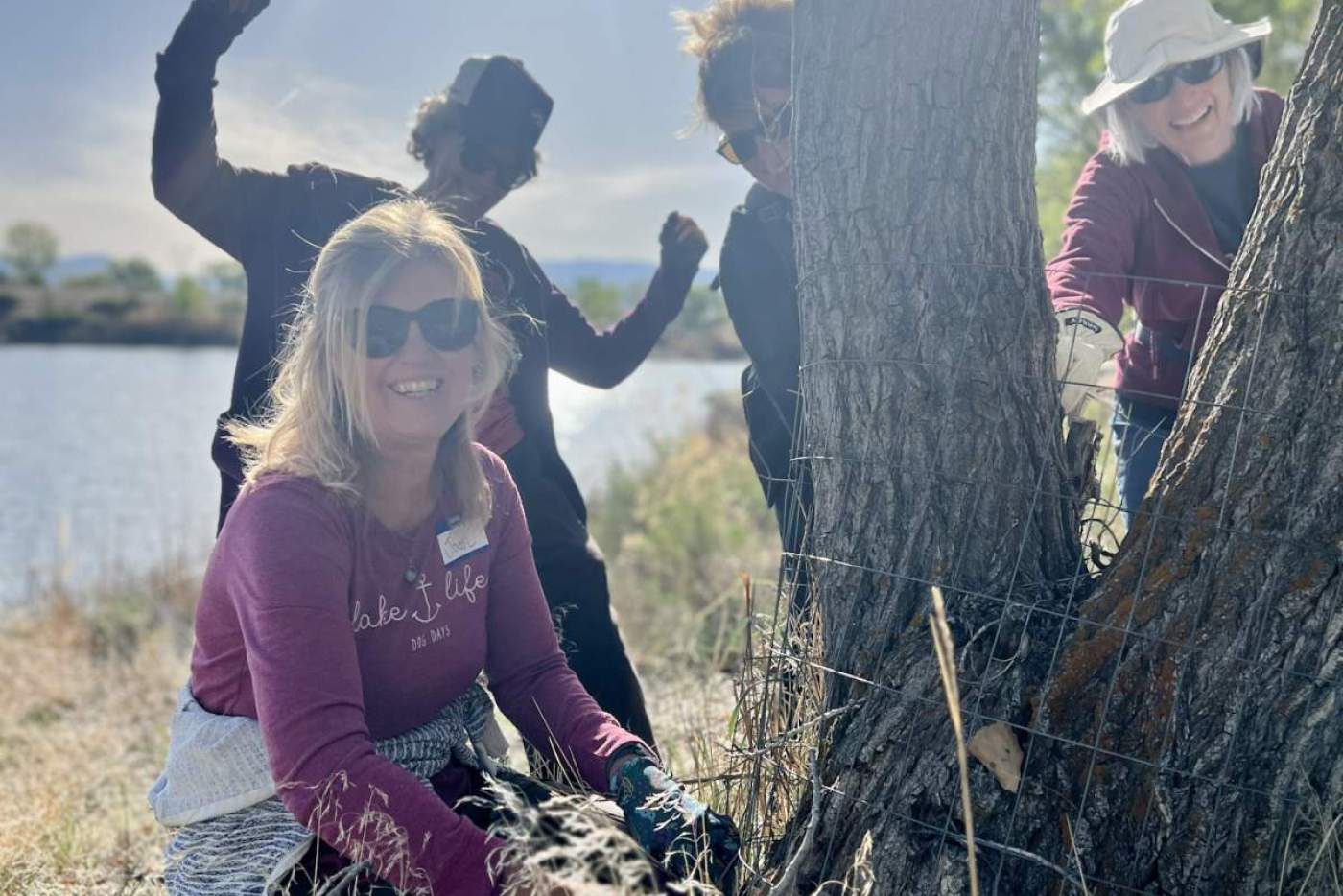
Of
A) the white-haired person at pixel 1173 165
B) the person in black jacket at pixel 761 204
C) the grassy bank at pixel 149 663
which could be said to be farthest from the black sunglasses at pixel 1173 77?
the grassy bank at pixel 149 663

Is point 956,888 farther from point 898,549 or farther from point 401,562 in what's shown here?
point 401,562

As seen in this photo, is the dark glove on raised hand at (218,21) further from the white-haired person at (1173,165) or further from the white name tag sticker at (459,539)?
the white-haired person at (1173,165)

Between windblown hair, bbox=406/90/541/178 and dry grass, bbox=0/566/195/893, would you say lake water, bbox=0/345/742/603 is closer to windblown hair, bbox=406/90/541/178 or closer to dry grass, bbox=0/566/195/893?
dry grass, bbox=0/566/195/893

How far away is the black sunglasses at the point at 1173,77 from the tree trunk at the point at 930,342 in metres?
0.90

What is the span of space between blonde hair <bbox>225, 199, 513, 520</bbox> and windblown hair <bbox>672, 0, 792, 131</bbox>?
108cm

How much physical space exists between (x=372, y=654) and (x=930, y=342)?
4.02 feet

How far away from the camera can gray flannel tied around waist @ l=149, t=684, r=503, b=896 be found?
2260 millimetres

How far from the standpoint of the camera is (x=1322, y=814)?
1.98m

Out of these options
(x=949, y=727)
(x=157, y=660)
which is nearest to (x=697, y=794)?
(x=949, y=727)

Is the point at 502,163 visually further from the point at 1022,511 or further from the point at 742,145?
the point at 1022,511

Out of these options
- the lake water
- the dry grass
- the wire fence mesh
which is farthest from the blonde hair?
the lake water

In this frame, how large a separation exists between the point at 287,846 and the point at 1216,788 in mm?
1634

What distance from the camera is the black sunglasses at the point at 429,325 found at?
2373mm

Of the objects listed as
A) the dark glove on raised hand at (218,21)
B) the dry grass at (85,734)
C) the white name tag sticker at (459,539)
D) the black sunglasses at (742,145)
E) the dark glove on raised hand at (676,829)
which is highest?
the dark glove on raised hand at (218,21)
